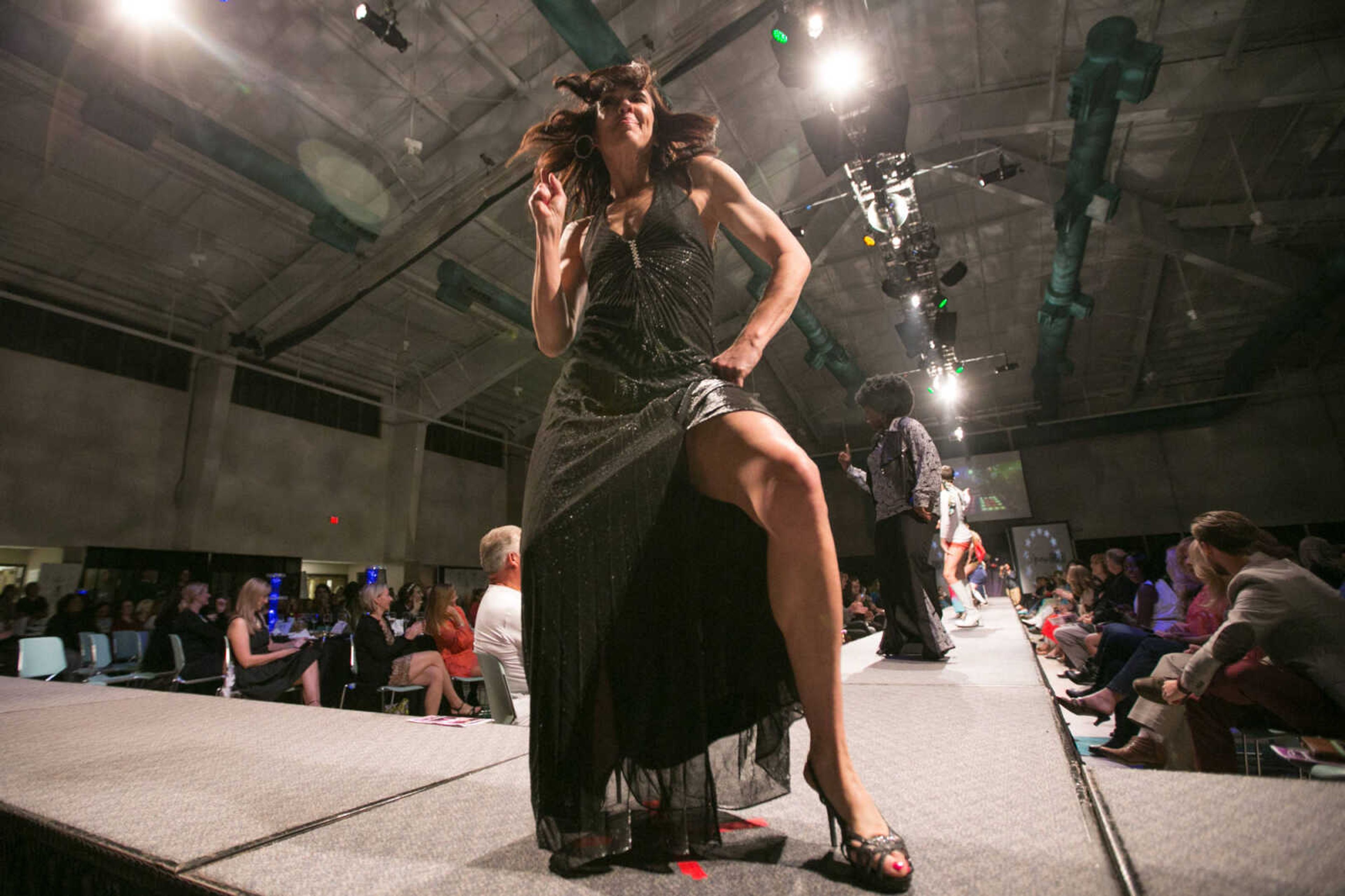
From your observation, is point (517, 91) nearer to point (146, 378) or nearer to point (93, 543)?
point (146, 378)

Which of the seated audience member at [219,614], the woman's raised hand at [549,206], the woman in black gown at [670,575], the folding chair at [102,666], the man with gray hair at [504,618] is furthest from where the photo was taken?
the seated audience member at [219,614]

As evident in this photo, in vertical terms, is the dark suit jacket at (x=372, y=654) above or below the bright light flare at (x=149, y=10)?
below

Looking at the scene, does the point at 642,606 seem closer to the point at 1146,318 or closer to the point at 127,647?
the point at 127,647

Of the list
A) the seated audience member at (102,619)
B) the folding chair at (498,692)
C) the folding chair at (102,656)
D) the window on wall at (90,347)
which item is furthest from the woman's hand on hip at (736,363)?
the window on wall at (90,347)

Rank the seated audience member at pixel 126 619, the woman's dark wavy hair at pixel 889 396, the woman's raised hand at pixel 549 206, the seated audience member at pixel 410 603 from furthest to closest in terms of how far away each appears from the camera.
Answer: the seated audience member at pixel 126 619 < the seated audience member at pixel 410 603 < the woman's dark wavy hair at pixel 889 396 < the woman's raised hand at pixel 549 206

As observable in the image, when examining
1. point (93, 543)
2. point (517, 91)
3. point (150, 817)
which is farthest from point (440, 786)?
point (93, 543)

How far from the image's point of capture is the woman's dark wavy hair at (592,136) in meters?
1.17

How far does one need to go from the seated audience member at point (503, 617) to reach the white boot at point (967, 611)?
3.87 meters

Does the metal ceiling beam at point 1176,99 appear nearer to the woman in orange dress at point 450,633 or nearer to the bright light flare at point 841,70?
the bright light flare at point 841,70

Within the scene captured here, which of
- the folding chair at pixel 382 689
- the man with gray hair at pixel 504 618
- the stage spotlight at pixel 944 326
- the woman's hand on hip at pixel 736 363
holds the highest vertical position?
the stage spotlight at pixel 944 326

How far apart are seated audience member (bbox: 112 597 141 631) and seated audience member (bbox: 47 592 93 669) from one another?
1.08 ft

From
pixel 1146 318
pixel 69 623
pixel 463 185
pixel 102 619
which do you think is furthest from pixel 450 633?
pixel 1146 318

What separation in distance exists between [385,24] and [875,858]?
666 centimetres

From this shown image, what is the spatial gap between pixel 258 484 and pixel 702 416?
12.5 metres
